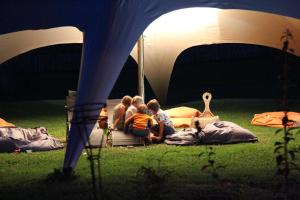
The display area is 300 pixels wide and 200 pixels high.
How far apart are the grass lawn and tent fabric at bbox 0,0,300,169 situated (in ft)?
2.01

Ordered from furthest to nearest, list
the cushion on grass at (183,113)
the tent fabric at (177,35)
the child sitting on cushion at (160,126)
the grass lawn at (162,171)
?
1. the cushion on grass at (183,113)
2. the tent fabric at (177,35)
3. the child sitting on cushion at (160,126)
4. the grass lawn at (162,171)

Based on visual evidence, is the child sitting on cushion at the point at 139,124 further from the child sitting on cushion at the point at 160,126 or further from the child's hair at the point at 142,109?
the child sitting on cushion at the point at 160,126

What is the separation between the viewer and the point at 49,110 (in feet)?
53.3

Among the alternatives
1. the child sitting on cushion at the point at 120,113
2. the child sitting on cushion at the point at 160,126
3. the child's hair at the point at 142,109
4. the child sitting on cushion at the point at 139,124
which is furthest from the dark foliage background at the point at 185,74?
the child sitting on cushion at the point at 139,124

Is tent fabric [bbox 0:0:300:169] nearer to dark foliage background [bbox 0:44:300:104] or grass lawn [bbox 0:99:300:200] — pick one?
grass lawn [bbox 0:99:300:200]

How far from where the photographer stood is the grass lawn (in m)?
6.96

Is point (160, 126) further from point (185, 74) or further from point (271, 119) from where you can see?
point (185, 74)

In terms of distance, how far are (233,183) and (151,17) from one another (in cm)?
268

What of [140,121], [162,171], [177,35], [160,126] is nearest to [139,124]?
[140,121]

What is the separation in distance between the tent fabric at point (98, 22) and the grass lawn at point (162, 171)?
2.01ft

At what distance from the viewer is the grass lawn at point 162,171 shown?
6.96m

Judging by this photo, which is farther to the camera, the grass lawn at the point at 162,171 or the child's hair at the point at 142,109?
the child's hair at the point at 142,109

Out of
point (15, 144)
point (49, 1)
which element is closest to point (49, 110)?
point (15, 144)

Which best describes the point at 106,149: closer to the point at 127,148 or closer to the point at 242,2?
the point at 127,148
